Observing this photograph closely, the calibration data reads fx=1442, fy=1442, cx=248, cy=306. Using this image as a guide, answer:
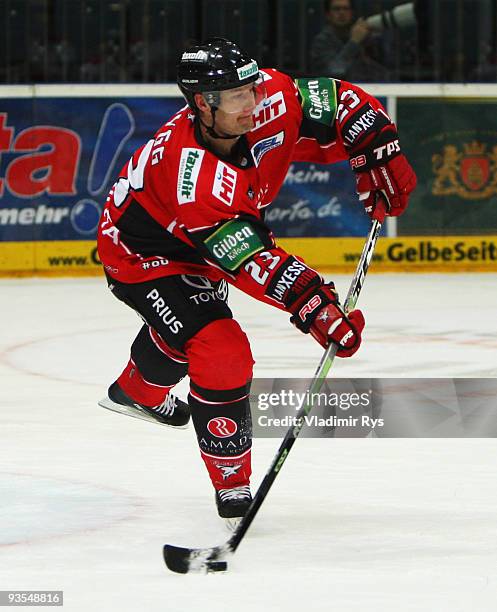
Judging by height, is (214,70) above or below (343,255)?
above

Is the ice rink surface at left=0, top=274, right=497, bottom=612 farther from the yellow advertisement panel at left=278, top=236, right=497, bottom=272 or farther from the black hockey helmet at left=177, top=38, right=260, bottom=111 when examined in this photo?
the yellow advertisement panel at left=278, top=236, right=497, bottom=272

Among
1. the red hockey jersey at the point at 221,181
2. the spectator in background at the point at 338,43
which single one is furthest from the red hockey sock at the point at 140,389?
the spectator in background at the point at 338,43

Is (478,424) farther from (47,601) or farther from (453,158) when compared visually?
(453,158)

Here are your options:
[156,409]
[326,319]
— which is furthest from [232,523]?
[156,409]

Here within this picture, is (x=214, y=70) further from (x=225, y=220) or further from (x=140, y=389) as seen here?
(x=140, y=389)

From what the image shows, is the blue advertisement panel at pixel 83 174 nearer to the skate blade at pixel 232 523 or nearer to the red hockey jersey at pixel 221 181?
the red hockey jersey at pixel 221 181

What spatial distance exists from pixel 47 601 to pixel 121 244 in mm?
1132

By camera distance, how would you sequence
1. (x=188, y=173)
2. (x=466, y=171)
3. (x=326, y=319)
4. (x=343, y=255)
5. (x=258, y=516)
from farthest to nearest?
(x=466, y=171) < (x=343, y=255) < (x=258, y=516) < (x=188, y=173) < (x=326, y=319)

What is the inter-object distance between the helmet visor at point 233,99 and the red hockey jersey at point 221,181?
0.09 m

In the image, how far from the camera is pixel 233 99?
315 cm

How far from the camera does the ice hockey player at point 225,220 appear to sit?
3.02 metres

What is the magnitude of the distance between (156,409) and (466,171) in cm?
596

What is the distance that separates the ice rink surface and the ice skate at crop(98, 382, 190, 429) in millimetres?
120

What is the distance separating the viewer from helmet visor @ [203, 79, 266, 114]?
123 inches
